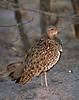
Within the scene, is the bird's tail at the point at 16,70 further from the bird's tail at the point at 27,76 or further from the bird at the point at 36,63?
the bird's tail at the point at 27,76

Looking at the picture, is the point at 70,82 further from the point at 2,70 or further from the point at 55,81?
the point at 2,70

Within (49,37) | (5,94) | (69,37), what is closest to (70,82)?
(49,37)

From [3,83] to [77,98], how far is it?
210 cm

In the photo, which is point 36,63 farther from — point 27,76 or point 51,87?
point 51,87

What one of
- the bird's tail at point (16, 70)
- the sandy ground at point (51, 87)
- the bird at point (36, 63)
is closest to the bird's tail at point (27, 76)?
the bird at point (36, 63)

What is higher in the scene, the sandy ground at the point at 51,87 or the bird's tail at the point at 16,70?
the bird's tail at the point at 16,70

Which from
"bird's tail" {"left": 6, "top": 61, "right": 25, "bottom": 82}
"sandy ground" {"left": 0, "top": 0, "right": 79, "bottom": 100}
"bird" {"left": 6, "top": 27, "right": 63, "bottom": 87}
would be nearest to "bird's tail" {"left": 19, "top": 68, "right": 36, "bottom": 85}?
"bird" {"left": 6, "top": 27, "right": 63, "bottom": 87}

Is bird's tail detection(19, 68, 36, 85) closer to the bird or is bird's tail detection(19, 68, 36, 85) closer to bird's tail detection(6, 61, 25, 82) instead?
the bird

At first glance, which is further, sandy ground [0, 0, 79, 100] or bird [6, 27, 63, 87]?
bird [6, 27, 63, 87]

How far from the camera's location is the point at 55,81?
4805 mm

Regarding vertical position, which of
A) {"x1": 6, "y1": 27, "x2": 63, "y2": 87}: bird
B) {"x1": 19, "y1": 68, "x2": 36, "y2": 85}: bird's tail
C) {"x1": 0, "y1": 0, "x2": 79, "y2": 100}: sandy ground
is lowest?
{"x1": 0, "y1": 0, "x2": 79, "y2": 100}: sandy ground

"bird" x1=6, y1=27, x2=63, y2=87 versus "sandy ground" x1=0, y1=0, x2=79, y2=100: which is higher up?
"bird" x1=6, y1=27, x2=63, y2=87

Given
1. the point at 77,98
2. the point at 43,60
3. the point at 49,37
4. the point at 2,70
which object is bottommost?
the point at 77,98

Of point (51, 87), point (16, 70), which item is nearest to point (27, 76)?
point (16, 70)
